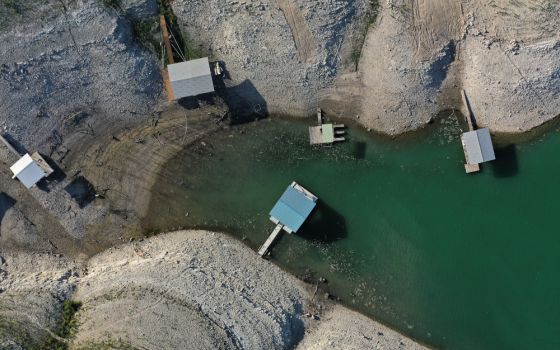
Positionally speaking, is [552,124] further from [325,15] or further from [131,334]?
[131,334]

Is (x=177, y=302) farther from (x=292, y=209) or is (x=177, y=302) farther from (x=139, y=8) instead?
(x=139, y=8)

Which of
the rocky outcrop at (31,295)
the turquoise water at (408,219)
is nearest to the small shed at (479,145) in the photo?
the turquoise water at (408,219)

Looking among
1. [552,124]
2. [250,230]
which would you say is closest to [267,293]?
[250,230]

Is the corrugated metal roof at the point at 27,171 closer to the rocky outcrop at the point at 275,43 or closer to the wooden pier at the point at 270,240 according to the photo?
the rocky outcrop at the point at 275,43

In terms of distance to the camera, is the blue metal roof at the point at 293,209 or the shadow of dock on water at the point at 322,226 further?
the shadow of dock on water at the point at 322,226

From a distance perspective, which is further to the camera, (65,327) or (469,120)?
(469,120)

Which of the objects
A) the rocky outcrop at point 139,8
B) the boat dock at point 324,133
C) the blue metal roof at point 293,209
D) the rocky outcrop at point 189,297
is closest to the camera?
the rocky outcrop at point 189,297

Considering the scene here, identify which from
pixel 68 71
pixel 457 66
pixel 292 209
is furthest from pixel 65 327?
pixel 457 66
